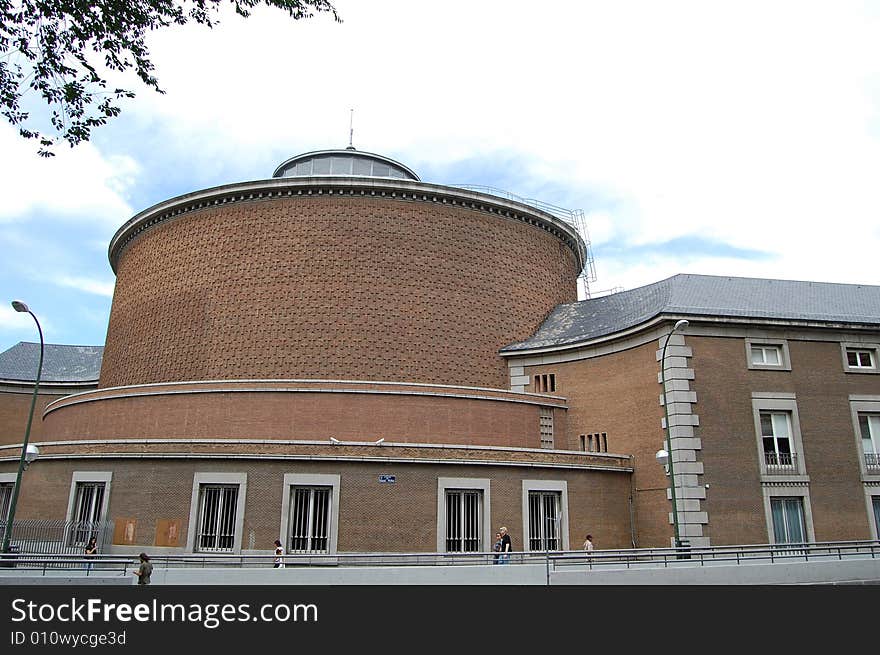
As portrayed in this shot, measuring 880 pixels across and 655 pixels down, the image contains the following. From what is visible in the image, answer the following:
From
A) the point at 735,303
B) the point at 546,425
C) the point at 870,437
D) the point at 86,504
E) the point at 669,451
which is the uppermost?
the point at 735,303

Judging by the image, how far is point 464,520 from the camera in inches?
927

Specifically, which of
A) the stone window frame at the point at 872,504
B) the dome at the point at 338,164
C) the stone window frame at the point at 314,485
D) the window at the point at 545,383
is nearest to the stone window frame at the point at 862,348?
the stone window frame at the point at 872,504

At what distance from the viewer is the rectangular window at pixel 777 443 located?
2420 centimetres

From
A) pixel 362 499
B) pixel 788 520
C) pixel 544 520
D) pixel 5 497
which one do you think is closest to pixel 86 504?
pixel 5 497

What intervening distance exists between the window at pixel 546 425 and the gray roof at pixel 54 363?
34.6m

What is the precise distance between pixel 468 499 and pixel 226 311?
15.9 metres

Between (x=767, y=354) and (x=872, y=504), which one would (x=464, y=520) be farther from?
→ (x=872, y=504)

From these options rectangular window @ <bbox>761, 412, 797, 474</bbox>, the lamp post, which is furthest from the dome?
rectangular window @ <bbox>761, 412, 797, 474</bbox>

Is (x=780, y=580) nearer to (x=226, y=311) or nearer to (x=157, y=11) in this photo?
(x=157, y=11)

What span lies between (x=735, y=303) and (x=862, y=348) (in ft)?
16.4

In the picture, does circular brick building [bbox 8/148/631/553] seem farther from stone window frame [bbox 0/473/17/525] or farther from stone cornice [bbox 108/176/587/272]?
stone window frame [bbox 0/473/17/525]

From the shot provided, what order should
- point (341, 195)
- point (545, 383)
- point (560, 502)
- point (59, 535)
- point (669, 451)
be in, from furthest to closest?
point (341, 195)
point (545, 383)
point (560, 502)
point (59, 535)
point (669, 451)

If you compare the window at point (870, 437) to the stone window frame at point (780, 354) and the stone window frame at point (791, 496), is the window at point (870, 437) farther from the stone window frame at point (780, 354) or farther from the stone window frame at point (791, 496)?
the stone window frame at point (780, 354)
